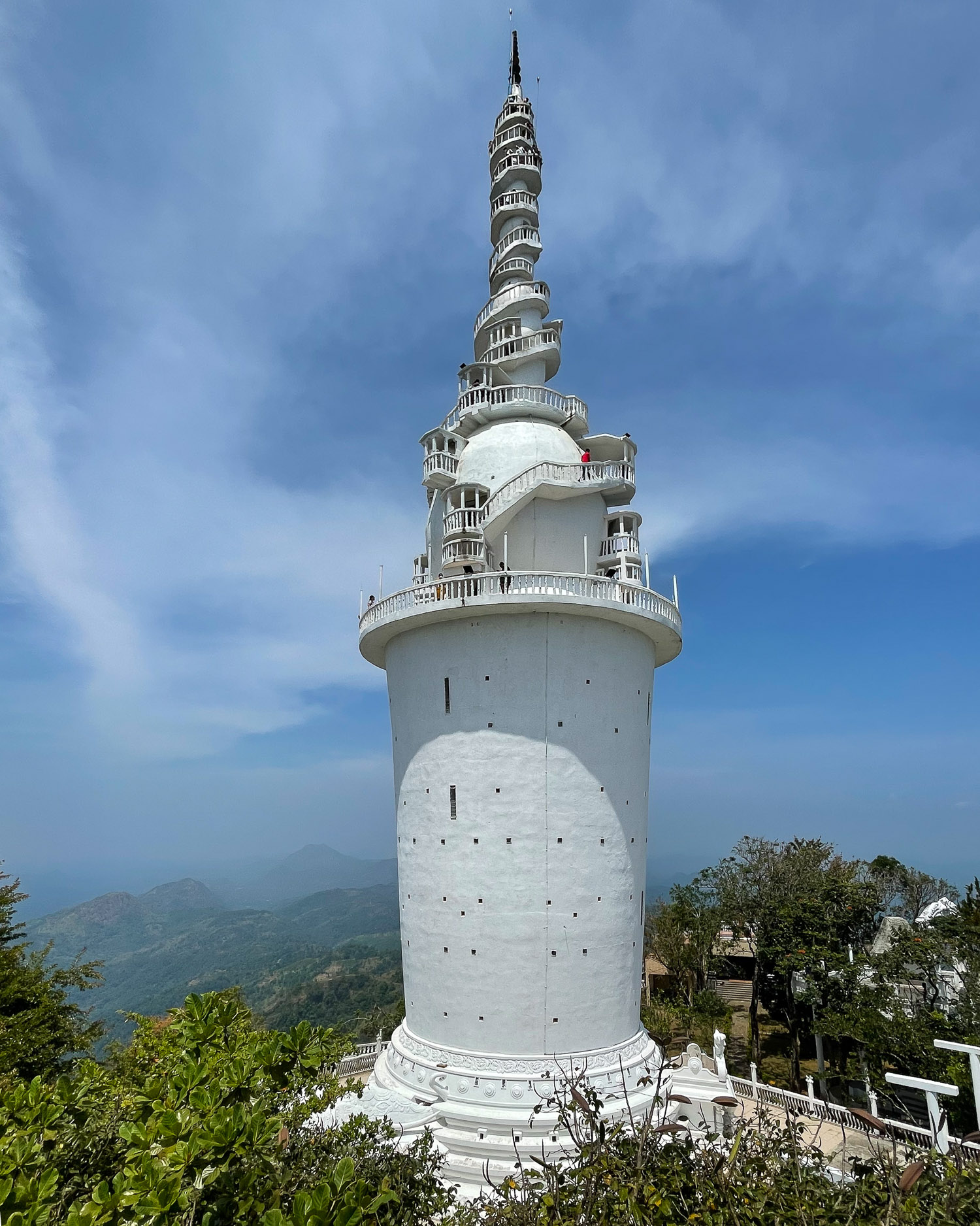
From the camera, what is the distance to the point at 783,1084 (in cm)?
2633

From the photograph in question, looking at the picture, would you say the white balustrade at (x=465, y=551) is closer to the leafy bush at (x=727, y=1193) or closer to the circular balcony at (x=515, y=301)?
the circular balcony at (x=515, y=301)

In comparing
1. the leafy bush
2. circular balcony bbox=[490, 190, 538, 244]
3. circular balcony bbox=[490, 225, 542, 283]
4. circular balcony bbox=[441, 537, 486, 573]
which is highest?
circular balcony bbox=[490, 190, 538, 244]

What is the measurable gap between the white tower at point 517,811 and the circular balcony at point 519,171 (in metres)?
12.5

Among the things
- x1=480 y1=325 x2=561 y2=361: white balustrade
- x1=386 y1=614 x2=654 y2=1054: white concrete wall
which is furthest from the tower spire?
x1=386 y1=614 x2=654 y2=1054: white concrete wall

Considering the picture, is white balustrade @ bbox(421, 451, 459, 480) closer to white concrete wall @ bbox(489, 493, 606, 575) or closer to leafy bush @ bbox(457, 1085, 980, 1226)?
white concrete wall @ bbox(489, 493, 606, 575)

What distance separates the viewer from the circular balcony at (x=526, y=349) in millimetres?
24938

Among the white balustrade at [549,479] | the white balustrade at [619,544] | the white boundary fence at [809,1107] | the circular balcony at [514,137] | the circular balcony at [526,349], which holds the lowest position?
the white boundary fence at [809,1107]

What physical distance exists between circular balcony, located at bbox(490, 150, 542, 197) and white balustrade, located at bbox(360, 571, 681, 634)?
631 inches

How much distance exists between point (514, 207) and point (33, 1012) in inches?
1223

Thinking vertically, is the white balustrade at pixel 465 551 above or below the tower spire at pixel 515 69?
below

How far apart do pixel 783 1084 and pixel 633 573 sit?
67.7 feet

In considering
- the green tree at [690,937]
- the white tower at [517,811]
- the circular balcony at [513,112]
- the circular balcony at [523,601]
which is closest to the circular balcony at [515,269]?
the circular balcony at [513,112]

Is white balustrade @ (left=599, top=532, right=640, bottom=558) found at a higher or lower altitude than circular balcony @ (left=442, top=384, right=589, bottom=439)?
lower

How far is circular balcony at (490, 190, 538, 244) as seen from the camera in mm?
26609
